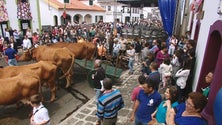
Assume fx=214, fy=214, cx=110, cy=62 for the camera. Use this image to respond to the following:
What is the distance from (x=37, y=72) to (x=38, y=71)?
0.05 meters

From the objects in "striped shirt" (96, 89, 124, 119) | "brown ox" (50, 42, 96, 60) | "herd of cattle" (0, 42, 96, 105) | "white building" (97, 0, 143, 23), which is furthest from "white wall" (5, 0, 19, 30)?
"white building" (97, 0, 143, 23)

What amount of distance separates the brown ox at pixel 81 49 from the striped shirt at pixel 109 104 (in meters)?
6.21

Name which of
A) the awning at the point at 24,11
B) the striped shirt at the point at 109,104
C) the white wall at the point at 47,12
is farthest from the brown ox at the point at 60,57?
the white wall at the point at 47,12

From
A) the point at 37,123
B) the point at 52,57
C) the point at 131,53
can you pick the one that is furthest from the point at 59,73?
the point at 37,123

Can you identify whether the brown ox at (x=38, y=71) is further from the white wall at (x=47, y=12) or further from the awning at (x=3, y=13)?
the white wall at (x=47, y=12)

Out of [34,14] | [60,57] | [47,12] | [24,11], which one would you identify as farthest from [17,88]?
[47,12]

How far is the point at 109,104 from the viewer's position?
4.02m

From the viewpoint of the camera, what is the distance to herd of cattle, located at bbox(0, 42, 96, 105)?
18.9ft

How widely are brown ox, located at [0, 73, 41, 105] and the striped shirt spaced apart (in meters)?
2.67

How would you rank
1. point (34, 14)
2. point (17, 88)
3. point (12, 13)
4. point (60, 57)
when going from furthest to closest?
point (34, 14) < point (12, 13) < point (60, 57) < point (17, 88)

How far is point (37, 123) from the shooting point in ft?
13.3

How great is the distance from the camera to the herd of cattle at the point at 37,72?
577 centimetres

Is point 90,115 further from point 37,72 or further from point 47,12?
point 47,12

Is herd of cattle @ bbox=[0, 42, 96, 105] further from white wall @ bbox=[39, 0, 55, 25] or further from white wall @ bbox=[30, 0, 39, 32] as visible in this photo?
white wall @ bbox=[39, 0, 55, 25]
